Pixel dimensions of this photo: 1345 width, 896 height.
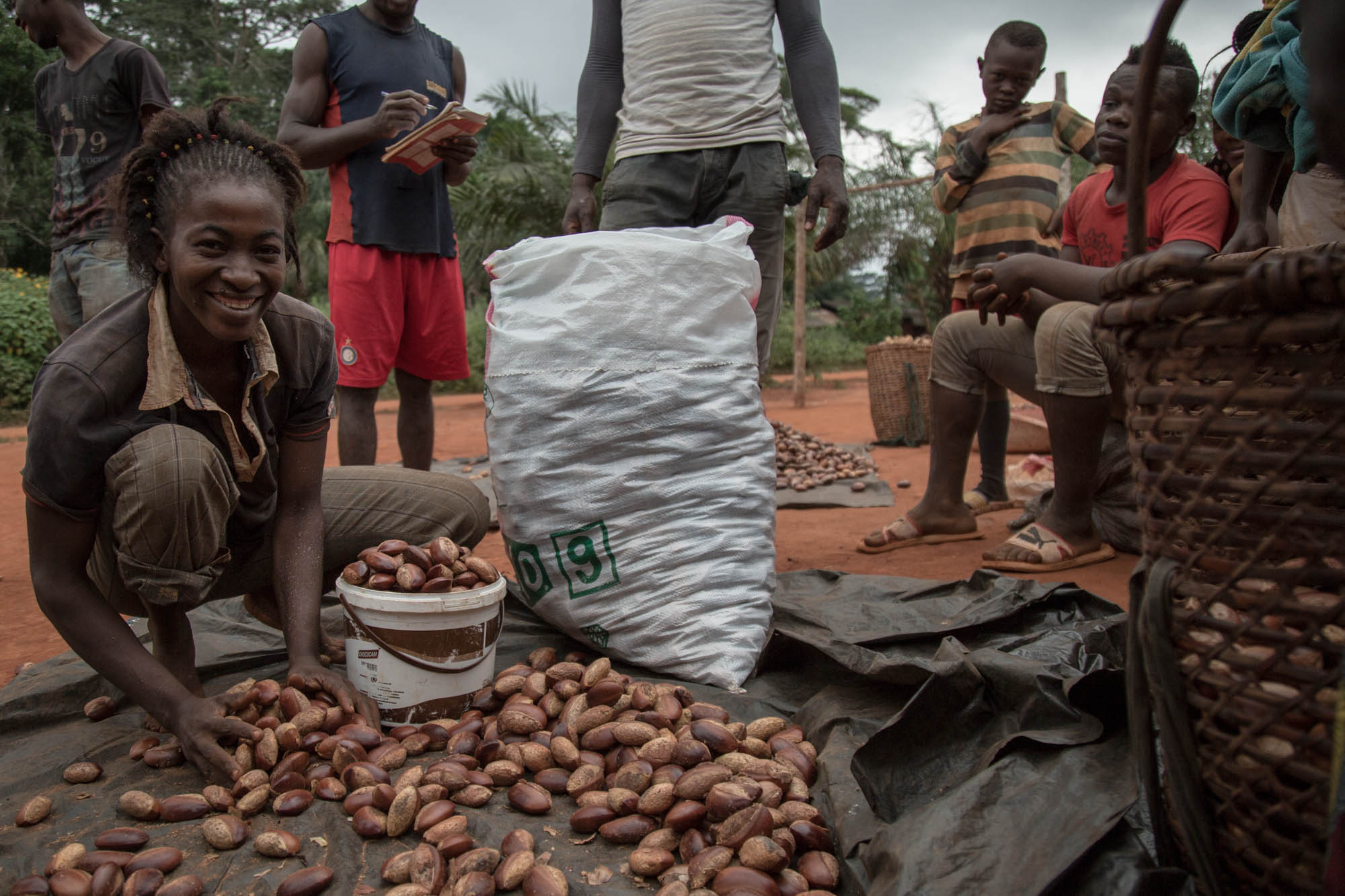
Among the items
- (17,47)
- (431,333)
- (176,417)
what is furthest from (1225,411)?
(17,47)

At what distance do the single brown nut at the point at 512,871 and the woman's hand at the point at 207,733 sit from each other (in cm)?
56

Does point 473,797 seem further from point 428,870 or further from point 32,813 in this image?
point 32,813

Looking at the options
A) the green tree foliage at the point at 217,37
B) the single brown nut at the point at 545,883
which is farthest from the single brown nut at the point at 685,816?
the green tree foliage at the point at 217,37

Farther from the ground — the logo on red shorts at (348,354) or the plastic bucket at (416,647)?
the logo on red shorts at (348,354)

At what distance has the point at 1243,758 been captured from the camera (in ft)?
3.50

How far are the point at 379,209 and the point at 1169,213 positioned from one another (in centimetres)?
254

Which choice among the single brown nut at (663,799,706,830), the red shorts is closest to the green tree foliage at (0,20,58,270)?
the red shorts

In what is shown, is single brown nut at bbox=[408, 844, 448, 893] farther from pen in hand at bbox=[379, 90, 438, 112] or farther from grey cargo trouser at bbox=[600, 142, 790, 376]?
pen in hand at bbox=[379, 90, 438, 112]

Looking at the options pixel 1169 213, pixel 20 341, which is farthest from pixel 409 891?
pixel 20 341

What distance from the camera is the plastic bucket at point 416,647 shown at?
1.86 meters

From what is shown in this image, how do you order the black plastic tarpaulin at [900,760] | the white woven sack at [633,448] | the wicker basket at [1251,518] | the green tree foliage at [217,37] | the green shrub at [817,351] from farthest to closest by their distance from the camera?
the green tree foliage at [217,37] → the green shrub at [817,351] → the white woven sack at [633,448] → the black plastic tarpaulin at [900,760] → the wicker basket at [1251,518]

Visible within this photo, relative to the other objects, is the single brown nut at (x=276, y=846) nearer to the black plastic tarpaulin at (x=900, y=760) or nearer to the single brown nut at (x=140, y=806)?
the black plastic tarpaulin at (x=900, y=760)

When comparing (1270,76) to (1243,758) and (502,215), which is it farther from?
(502,215)

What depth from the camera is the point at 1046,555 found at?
3.03 metres
